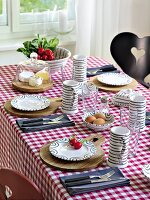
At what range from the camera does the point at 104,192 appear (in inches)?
69.8

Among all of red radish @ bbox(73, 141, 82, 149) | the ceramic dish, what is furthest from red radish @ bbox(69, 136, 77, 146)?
the ceramic dish

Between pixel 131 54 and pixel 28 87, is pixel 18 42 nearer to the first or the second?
pixel 131 54

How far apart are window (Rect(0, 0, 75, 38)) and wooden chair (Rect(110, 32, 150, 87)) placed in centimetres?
70

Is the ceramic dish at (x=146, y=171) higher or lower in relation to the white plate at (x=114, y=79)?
lower

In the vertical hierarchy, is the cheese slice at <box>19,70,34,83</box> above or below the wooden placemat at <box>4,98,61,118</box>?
above

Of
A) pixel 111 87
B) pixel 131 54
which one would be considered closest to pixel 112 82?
pixel 111 87

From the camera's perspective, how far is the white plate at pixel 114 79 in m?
2.75

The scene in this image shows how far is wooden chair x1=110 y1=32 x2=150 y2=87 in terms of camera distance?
3287 millimetres

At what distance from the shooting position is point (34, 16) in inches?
152

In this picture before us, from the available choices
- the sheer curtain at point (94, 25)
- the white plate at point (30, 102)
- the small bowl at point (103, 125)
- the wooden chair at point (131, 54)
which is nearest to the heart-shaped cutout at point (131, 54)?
the wooden chair at point (131, 54)

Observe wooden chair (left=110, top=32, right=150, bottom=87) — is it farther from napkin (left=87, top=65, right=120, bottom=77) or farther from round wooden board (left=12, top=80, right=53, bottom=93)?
round wooden board (left=12, top=80, right=53, bottom=93)

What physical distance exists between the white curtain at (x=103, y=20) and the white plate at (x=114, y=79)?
3.43 ft

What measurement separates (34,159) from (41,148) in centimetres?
6

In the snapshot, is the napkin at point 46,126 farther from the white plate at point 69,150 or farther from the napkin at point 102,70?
the napkin at point 102,70
